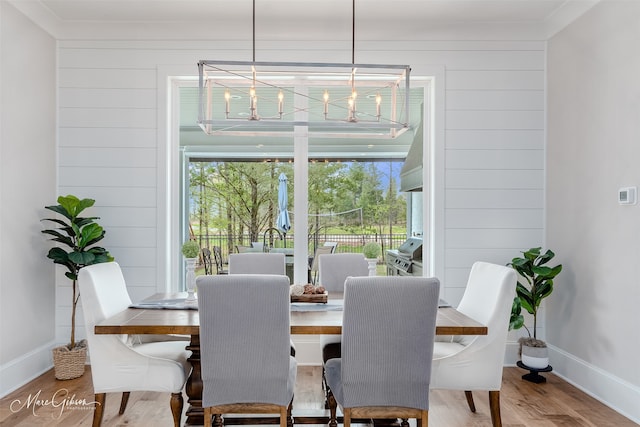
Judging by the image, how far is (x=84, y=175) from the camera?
395 cm

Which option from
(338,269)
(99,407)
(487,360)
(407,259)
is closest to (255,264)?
(338,269)

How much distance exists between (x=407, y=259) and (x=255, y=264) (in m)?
1.53

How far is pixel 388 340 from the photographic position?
2.03 meters

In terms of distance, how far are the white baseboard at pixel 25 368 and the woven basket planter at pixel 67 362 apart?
0.16 metres

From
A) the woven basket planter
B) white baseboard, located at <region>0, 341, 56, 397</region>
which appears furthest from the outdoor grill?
white baseboard, located at <region>0, 341, 56, 397</region>

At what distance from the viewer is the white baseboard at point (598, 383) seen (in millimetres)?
2906

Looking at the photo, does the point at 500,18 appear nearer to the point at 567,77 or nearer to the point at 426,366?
the point at 567,77

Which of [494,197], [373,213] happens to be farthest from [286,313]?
[494,197]

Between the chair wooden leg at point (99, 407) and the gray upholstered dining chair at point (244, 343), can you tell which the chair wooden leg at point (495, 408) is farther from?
the chair wooden leg at point (99, 407)

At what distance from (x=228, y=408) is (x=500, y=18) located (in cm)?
369

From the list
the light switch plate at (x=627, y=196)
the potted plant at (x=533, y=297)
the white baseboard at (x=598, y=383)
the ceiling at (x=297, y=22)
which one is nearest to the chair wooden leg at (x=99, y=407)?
the ceiling at (x=297, y=22)

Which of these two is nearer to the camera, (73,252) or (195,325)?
(195,325)

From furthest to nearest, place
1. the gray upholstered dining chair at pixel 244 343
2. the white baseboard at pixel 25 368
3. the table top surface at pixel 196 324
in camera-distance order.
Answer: the white baseboard at pixel 25 368
the table top surface at pixel 196 324
the gray upholstered dining chair at pixel 244 343

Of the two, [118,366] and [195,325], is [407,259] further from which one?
[118,366]
